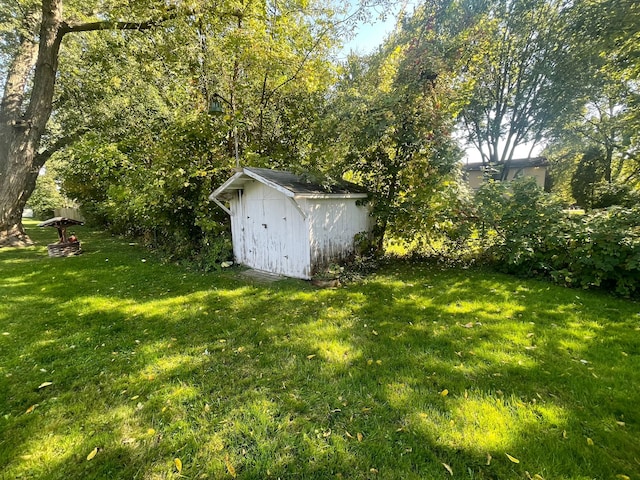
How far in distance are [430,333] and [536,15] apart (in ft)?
52.2

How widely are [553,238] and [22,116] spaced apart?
651 inches

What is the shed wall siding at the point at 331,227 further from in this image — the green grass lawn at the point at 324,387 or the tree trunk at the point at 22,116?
the tree trunk at the point at 22,116

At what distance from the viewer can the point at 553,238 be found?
5.65m

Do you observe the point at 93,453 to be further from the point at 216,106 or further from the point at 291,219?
the point at 216,106

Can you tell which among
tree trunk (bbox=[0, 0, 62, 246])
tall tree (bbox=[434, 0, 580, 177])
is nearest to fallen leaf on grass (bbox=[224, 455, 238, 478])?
tall tree (bbox=[434, 0, 580, 177])

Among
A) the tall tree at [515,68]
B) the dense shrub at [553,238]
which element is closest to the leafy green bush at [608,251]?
the dense shrub at [553,238]

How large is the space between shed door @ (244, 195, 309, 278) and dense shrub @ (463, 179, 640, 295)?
13.6ft

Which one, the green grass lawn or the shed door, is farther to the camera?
the shed door

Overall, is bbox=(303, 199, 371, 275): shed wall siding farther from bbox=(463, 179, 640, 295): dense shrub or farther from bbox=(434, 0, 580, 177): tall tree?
bbox=(434, 0, 580, 177): tall tree

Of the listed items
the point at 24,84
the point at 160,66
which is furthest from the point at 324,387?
the point at 24,84

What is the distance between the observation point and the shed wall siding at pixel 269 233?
6156mm

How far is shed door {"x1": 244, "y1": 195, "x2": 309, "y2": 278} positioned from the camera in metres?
6.18

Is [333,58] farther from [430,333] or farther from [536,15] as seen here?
[536,15]

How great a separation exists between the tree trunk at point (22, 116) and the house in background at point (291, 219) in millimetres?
7789
